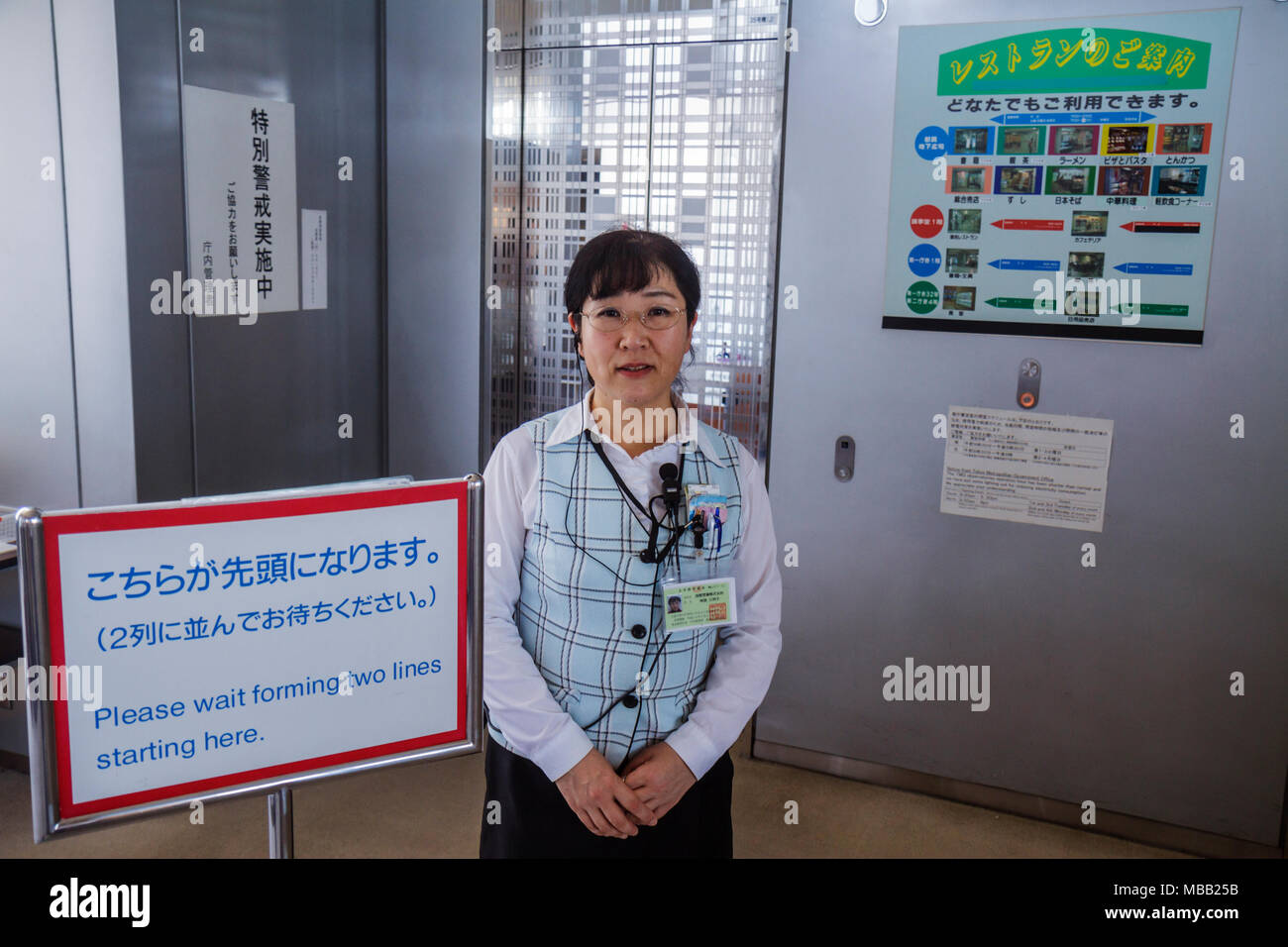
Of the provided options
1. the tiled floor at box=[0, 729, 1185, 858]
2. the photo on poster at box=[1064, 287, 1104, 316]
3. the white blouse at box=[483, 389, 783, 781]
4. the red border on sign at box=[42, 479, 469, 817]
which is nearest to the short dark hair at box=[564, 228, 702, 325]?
the white blouse at box=[483, 389, 783, 781]

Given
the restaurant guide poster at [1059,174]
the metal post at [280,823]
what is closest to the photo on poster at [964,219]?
the restaurant guide poster at [1059,174]

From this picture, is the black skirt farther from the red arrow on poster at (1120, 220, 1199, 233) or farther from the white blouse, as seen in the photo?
the red arrow on poster at (1120, 220, 1199, 233)

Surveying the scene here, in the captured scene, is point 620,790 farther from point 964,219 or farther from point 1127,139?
point 1127,139

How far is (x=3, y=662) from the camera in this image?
277 cm

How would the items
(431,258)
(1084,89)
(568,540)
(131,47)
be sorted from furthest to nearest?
(431,258) → (1084,89) → (131,47) → (568,540)

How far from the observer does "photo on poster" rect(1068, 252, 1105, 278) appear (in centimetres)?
266

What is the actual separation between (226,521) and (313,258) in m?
2.34

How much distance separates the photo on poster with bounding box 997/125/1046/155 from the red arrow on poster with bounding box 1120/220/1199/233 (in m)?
0.32

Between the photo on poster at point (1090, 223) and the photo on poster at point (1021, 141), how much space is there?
0.21 m

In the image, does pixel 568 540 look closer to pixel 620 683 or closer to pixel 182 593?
pixel 620 683

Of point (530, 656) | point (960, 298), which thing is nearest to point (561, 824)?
point (530, 656)
